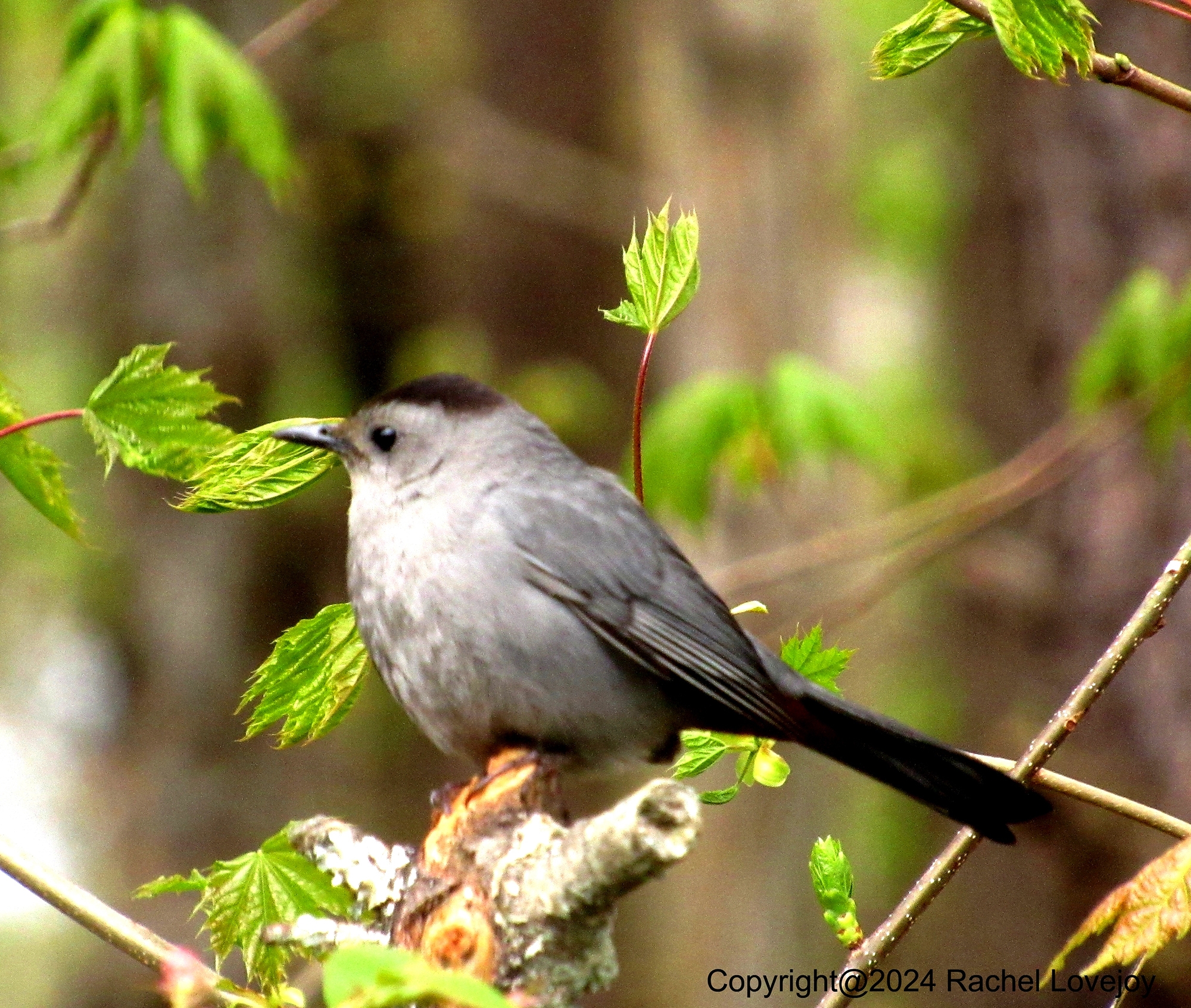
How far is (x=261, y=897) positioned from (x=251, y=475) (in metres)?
0.71

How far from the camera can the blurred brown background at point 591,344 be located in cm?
547

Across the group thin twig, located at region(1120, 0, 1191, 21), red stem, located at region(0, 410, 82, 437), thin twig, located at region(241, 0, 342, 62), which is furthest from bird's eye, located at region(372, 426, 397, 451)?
thin twig, located at region(1120, 0, 1191, 21)

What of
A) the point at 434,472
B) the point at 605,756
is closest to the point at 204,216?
the point at 434,472

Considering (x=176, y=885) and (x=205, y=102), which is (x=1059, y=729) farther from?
(x=205, y=102)

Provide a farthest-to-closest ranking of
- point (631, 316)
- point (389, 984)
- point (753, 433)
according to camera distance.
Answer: point (753, 433), point (631, 316), point (389, 984)

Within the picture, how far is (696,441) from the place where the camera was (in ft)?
15.4

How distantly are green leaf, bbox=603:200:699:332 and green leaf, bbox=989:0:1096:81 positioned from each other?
57cm

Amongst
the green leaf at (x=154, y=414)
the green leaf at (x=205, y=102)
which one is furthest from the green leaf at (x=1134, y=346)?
the green leaf at (x=154, y=414)

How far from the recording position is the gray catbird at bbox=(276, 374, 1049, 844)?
2.87 meters

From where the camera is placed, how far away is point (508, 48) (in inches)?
317

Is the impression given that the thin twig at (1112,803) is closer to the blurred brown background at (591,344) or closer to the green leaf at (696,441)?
the green leaf at (696,441)

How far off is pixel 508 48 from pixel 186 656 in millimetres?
3881

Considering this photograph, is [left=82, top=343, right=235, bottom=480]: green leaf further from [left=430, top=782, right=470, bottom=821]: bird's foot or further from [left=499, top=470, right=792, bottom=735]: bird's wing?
[left=499, top=470, right=792, bottom=735]: bird's wing

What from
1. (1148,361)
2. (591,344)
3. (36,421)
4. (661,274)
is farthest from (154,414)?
(591,344)
